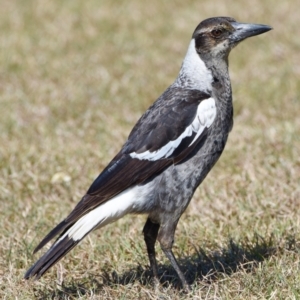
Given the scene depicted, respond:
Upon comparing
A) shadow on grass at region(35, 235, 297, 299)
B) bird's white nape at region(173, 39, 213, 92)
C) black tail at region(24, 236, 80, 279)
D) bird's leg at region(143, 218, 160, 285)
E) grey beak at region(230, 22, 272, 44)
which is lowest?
shadow on grass at region(35, 235, 297, 299)

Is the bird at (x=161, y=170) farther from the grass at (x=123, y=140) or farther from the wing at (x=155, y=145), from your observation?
the grass at (x=123, y=140)

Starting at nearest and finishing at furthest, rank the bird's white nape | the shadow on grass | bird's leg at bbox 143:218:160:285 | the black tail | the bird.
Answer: the black tail, the bird, the shadow on grass, bird's leg at bbox 143:218:160:285, the bird's white nape

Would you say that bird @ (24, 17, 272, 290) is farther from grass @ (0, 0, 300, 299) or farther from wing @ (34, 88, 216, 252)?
grass @ (0, 0, 300, 299)

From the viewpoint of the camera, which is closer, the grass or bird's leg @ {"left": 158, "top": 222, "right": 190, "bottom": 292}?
bird's leg @ {"left": 158, "top": 222, "right": 190, "bottom": 292}

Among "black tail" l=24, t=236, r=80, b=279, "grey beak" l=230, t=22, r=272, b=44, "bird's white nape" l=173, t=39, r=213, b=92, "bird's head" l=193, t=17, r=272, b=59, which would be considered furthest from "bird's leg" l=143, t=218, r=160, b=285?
"grey beak" l=230, t=22, r=272, b=44

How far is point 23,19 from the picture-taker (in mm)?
9570

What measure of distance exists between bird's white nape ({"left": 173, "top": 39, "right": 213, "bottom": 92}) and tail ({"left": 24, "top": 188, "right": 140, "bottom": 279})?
0.71 metres

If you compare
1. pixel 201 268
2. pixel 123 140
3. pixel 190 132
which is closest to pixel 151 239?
pixel 201 268

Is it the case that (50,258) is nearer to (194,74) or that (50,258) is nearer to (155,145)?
(155,145)

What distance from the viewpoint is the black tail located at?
3.28 m

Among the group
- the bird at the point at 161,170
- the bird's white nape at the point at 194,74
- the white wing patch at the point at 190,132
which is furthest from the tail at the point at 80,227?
the bird's white nape at the point at 194,74

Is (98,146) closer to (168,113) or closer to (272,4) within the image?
(168,113)

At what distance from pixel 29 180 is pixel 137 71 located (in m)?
2.83

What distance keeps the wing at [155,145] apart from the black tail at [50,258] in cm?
16
